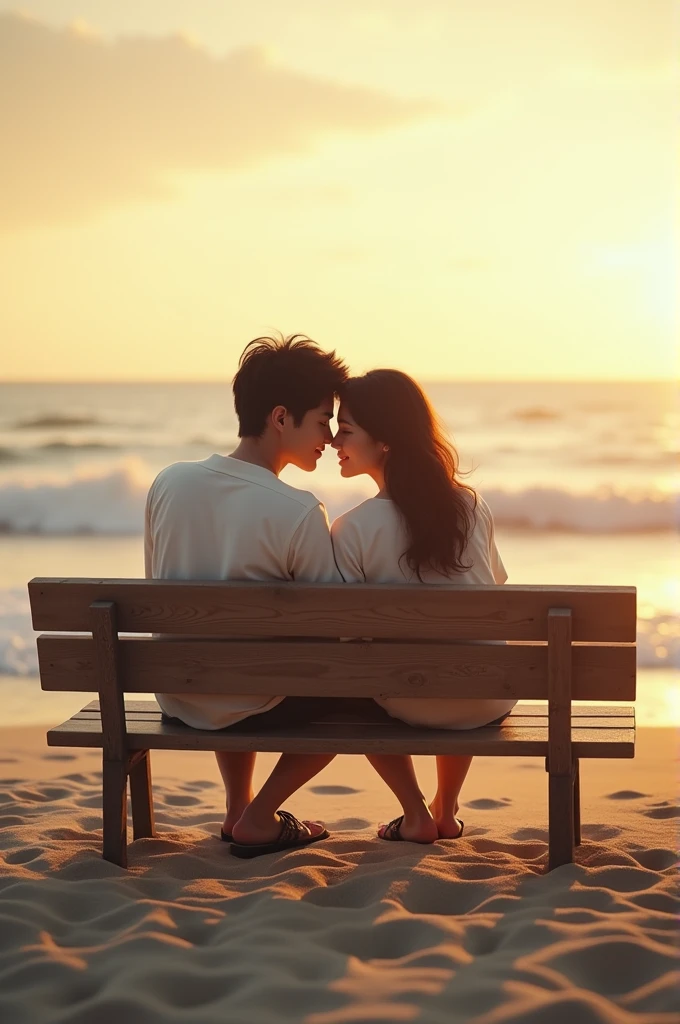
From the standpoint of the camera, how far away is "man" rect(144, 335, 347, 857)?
12.0 feet

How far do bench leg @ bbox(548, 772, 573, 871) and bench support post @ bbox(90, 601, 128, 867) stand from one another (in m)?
1.29

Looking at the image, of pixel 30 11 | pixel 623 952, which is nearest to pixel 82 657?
pixel 623 952

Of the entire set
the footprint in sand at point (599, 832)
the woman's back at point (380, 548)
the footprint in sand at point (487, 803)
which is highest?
the woman's back at point (380, 548)

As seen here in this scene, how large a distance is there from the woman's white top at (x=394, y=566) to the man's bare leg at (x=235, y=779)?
0.59 m

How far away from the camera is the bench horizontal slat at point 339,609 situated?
3395 millimetres

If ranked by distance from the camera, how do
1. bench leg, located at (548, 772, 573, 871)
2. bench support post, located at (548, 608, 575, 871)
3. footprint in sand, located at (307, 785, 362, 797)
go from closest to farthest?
bench support post, located at (548, 608, 575, 871), bench leg, located at (548, 772, 573, 871), footprint in sand, located at (307, 785, 362, 797)

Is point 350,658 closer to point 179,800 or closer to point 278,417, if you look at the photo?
point 278,417

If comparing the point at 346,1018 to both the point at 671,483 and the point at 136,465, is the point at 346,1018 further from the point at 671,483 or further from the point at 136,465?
the point at 136,465

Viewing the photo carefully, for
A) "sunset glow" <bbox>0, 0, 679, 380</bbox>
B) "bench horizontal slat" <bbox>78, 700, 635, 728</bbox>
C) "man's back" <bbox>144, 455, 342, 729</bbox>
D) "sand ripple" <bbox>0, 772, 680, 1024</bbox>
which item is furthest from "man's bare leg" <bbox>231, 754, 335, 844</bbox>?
"sunset glow" <bbox>0, 0, 679, 380</bbox>

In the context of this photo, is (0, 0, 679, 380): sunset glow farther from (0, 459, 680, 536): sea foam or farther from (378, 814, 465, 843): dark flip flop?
(0, 459, 680, 536): sea foam

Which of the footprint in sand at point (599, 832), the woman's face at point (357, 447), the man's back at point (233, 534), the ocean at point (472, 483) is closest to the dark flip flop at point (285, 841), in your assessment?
the man's back at point (233, 534)

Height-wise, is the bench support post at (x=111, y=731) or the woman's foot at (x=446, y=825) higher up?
the bench support post at (x=111, y=731)

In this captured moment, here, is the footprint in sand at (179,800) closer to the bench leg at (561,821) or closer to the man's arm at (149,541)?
the man's arm at (149,541)

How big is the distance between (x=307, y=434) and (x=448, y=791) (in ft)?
4.22
